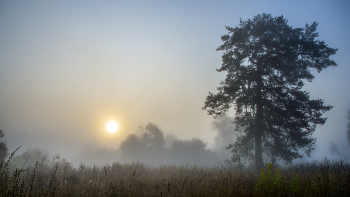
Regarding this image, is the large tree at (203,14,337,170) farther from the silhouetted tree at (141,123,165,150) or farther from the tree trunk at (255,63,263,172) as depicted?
the silhouetted tree at (141,123,165,150)

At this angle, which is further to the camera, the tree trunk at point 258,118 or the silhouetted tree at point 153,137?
the silhouetted tree at point 153,137

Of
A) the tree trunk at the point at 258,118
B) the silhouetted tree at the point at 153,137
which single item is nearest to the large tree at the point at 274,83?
the tree trunk at the point at 258,118

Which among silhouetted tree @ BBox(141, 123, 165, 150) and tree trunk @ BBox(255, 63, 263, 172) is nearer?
tree trunk @ BBox(255, 63, 263, 172)

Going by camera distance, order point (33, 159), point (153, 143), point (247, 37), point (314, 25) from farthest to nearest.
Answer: point (153, 143) → point (33, 159) → point (247, 37) → point (314, 25)

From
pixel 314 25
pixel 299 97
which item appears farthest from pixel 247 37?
pixel 299 97

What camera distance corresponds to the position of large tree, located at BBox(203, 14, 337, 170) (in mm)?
12695

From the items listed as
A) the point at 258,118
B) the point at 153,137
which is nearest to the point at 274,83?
the point at 258,118

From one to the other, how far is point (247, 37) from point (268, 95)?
545 centimetres

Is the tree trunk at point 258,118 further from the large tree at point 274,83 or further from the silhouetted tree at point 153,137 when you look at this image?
the silhouetted tree at point 153,137

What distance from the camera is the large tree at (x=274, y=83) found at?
12.7 m

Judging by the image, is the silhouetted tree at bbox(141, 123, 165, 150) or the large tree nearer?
the large tree

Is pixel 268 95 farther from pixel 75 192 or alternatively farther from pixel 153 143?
pixel 153 143

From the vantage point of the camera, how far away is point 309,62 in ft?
44.3

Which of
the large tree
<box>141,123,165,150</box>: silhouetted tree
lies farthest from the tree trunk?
<box>141,123,165,150</box>: silhouetted tree
